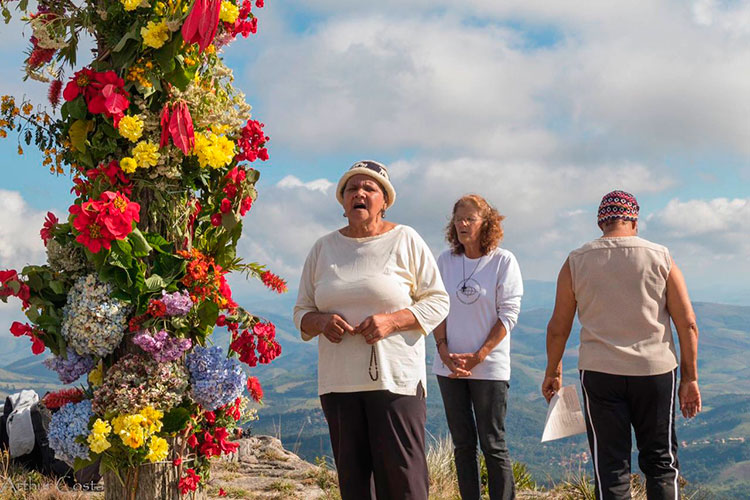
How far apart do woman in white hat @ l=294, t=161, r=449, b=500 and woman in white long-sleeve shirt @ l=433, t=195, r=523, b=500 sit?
3.91 feet

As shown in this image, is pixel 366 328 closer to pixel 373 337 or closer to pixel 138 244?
pixel 373 337

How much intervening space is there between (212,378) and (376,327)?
0.97 metres

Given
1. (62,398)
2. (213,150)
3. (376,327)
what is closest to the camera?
(376,327)

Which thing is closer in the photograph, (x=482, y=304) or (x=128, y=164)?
(x=128, y=164)

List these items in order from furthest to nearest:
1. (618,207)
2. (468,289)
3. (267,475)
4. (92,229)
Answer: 1. (267,475)
2. (468,289)
3. (618,207)
4. (92,229)

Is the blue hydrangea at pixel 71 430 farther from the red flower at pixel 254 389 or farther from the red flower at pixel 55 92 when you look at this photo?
the red flower at pixel 55 92

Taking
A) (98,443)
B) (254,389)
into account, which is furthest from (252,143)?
(98,443)

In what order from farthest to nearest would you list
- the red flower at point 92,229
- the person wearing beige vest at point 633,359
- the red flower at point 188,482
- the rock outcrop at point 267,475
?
the rock outcrop at point 267,475 < the person wearing beige vest at point 633,359 < the red flower at point 188,482 < the red flower at point 92,229

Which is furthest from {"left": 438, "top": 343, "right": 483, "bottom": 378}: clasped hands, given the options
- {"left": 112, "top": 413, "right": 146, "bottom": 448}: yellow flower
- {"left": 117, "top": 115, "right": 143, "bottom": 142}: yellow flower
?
{"left": 117, "top": 115, "right": 143, "bottom": 142}: yellow flower

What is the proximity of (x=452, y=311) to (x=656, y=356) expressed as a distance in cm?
154

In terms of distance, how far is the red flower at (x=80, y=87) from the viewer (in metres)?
3.75

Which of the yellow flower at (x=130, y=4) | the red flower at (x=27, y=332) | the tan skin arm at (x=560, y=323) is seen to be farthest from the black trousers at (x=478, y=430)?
the yellow flower at (x=130, y=4)

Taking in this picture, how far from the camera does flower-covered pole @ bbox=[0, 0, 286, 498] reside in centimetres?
361

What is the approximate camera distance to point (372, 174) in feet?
12.8
